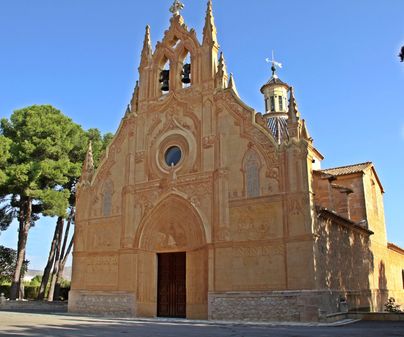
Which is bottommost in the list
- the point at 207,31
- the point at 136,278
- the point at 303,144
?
the point at 136,278

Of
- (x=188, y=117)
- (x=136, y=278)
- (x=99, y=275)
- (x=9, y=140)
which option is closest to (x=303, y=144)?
(x=188, y=117)

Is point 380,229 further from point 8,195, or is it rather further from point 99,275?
point 8,195

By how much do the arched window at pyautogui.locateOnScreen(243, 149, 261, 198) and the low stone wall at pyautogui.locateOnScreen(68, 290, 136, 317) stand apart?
715 centimetres

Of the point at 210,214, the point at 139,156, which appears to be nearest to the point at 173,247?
the point at 210,214

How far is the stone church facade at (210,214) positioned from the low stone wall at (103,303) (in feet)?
0.16

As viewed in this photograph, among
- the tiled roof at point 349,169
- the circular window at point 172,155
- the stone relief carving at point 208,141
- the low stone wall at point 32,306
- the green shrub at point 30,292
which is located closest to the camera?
the stone relief carving at point 208,141

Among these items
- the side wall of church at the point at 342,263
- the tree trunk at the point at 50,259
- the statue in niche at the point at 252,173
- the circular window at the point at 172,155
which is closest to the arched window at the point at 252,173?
the statue in niche at the point at 252,173

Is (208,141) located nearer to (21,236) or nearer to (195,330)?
(195,330)

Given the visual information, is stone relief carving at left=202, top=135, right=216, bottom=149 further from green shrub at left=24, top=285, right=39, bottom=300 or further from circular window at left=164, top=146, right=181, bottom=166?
green shrub at left=24, top=285, right=39, bottom=300

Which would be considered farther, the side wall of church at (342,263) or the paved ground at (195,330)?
the side wall of church at (342,263)

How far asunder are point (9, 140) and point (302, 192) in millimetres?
19387

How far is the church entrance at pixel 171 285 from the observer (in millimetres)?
19344

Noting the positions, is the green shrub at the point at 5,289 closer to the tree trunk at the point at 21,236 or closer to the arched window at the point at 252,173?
the tree trunk at the point at 21,236

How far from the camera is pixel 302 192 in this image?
1630cm
